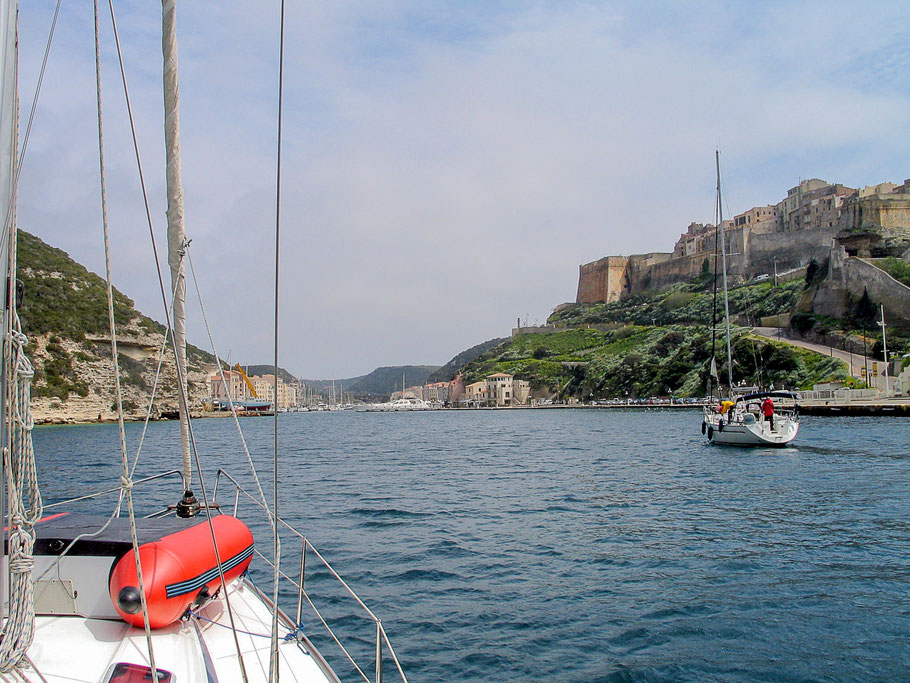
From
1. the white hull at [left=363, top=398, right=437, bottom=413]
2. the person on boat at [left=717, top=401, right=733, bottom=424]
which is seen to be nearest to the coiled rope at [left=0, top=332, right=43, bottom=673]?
the person on boat at [left=717, top=401, right=733, bottom=424]

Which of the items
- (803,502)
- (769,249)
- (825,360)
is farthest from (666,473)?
(769,249)

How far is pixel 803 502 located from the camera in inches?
603

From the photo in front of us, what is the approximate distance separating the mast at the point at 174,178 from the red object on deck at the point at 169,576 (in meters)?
0.96

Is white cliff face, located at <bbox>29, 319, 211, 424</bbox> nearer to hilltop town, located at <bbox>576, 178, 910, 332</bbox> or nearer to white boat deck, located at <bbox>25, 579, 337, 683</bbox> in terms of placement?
white boat deck, located at <bbox>25, 579, 337, 683</bbox>

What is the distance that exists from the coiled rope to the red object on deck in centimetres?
71

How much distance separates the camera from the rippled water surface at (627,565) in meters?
7.07

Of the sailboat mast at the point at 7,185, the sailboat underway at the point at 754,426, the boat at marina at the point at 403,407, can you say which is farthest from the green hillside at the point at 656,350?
the sailboat mast at the point at 7,185

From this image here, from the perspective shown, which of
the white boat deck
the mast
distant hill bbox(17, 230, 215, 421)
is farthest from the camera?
distant hill bbox(17, 230, 215, 421)

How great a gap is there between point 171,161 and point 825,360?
211ft

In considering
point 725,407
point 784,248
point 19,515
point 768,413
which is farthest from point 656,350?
point 19,515

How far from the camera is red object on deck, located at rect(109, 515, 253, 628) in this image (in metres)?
4.12

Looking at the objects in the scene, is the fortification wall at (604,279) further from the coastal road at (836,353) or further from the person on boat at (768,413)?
the person on boat at (768,413)

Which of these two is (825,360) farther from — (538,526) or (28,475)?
(28,475)

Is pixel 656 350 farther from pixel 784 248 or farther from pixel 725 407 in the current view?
pixel 725 407
